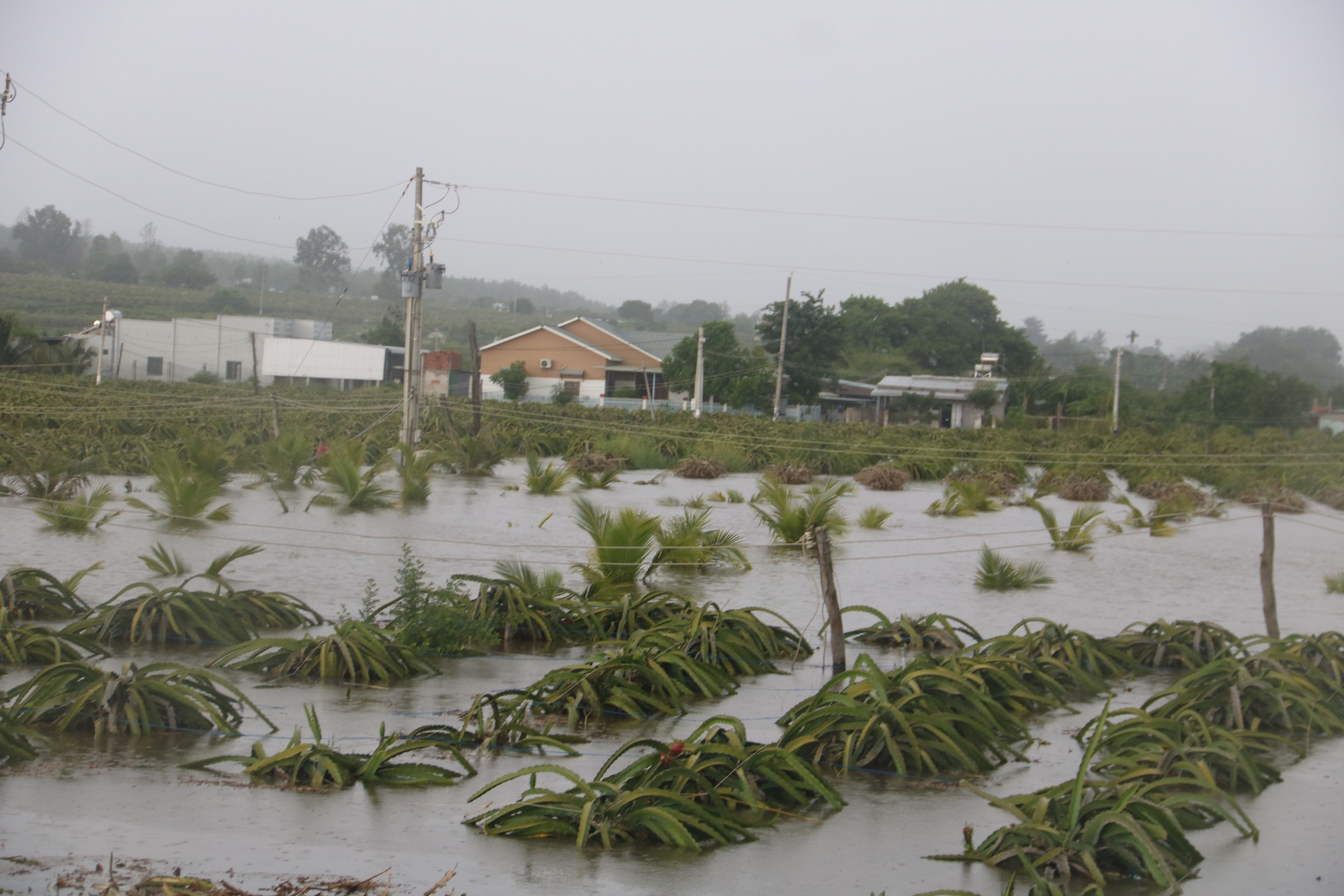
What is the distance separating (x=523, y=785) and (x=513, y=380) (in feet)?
147

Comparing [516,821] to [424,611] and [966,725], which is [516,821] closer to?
[966,725]

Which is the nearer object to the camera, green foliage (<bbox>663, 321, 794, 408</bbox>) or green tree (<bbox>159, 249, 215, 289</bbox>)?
green foliage (<bbox>663, 321, 794, 408</bbox>)

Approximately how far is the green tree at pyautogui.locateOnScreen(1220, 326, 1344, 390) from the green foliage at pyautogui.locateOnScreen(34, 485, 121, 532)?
3347cm

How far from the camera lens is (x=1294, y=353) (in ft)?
154

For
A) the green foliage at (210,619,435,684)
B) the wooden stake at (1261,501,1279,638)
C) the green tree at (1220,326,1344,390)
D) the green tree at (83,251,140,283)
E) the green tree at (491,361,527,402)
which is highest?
the green tree at (83,251,140,283)

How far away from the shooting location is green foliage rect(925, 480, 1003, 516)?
65.2 feet

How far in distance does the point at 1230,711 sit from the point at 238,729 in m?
6.02

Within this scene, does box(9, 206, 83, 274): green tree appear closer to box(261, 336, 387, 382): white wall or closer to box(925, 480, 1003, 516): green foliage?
box(261, 336, 387, 382): white wall

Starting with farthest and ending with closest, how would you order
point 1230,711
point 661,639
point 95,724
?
point 661,639 < point 1230,711 < point 95,724

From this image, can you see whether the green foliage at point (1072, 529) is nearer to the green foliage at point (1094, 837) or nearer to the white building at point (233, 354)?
the green foliage at point (1094, 837)


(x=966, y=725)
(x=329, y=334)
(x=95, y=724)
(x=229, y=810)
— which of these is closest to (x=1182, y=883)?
(x=966, y=725)

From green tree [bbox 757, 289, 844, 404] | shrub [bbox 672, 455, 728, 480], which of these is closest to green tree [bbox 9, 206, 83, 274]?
green tree [bbox 757, 289, 844, 404]

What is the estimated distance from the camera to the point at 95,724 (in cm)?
597

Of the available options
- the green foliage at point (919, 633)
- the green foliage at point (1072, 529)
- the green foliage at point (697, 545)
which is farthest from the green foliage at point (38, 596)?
the green foliage at point (1072, 529)
